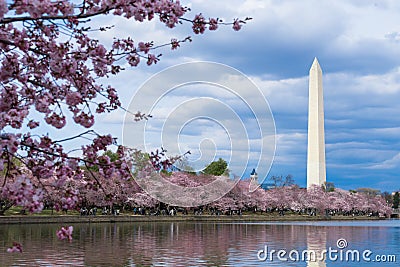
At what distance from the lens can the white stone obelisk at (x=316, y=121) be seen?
264 feet

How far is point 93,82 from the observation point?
7.92 metres

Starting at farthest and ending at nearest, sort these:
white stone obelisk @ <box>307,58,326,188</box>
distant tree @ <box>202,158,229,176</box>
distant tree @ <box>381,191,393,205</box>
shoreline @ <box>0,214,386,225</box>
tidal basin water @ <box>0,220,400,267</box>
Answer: distant tree @ <box>381,191,393,205</box>, distant tree @ <box>202,158,229,176</box>, white stone obelisk @ <box>307,58,326,188</box>, shoreline @ <box>0,214,386,225</box>, tidal basin water @ <box>0,220,400,267</box>

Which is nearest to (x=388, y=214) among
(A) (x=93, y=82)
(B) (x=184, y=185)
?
(B) (x=184, y=185)

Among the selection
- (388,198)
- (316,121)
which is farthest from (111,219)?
(388,198)

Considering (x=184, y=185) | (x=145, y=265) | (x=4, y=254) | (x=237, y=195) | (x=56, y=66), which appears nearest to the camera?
(x=56, y=66)

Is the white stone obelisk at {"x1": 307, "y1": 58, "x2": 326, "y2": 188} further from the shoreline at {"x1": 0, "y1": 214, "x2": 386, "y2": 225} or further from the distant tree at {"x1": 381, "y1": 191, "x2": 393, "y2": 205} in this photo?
the distant tree at {"x1": 381, "y1": 191, "x2": 393, "y2": 205}

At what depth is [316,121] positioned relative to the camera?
267 feet

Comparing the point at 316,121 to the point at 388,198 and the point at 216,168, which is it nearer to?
the point at 216,168

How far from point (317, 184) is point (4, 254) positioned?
71.4m

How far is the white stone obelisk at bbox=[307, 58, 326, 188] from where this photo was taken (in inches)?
3172

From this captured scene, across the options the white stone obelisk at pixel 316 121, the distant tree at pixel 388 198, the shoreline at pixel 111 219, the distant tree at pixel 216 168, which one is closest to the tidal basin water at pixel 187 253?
the shoreline at pixel 111 219

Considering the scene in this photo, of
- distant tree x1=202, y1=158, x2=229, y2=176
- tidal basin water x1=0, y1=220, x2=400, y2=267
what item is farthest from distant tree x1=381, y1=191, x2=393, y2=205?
tidal basin water x1=0, y1=220, x2=400, y2=267

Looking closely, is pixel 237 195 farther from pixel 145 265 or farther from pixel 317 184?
pixel 145 265

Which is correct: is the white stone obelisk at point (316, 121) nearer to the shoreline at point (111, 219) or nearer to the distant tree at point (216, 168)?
the shoreline at point (111, 219)
